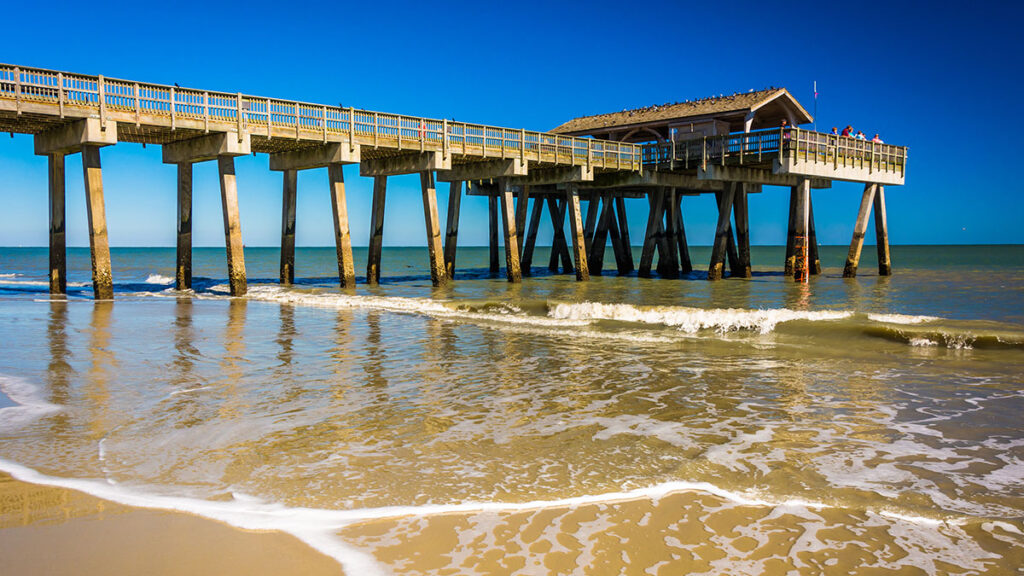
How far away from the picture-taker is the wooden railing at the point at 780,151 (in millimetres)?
28188

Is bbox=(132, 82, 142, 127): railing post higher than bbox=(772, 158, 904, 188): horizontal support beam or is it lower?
higher

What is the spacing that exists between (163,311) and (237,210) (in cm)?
540

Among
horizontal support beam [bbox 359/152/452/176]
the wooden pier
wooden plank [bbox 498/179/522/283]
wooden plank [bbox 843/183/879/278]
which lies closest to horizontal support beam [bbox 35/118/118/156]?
the wooden pier

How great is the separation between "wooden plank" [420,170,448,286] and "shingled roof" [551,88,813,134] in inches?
482

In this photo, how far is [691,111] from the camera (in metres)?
33.8

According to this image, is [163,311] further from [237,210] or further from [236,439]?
[236,439]

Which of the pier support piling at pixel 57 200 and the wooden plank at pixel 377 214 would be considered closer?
the pier support piling at pixel 57 200

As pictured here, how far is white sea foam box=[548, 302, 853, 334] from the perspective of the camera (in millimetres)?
15633

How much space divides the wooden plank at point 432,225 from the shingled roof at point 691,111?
12.2 m

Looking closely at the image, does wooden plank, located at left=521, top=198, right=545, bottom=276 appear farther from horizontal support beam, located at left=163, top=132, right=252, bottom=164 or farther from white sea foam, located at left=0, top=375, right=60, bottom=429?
white sea foam, located at left=0, top=375, right=60, bottom=429

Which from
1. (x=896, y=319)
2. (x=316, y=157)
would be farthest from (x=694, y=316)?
(x=316, y=157)

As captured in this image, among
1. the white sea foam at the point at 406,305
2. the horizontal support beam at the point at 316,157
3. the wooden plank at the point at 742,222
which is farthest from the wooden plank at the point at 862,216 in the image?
the horizontal support beam at the point at 316,157

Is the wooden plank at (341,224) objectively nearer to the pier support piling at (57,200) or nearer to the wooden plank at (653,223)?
the pier support piling at (57,200)

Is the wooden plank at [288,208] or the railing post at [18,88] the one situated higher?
the railing post at [18,88]
